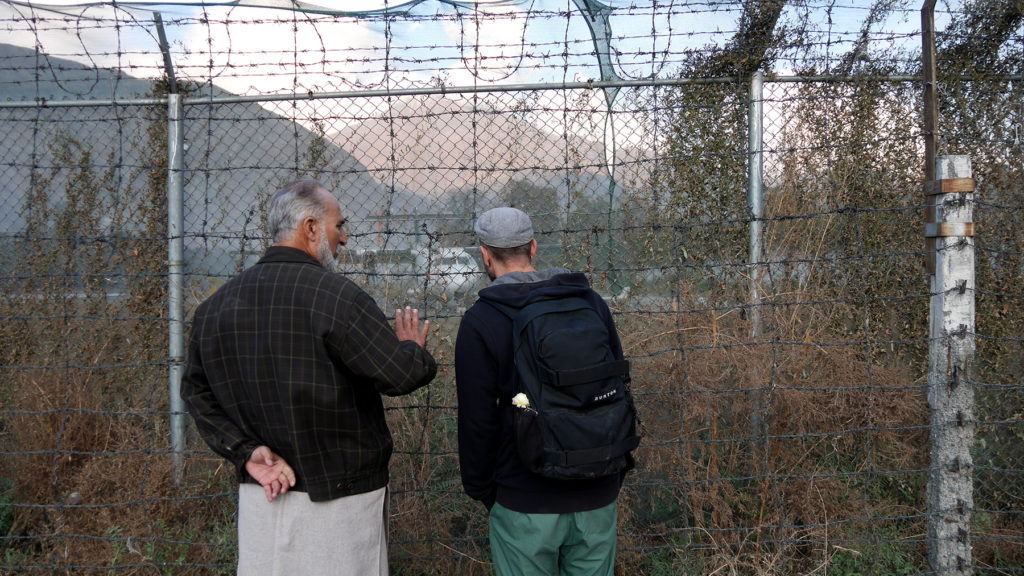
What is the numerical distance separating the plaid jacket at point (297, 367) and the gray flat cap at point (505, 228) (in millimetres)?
467

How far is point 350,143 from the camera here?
3539 mm

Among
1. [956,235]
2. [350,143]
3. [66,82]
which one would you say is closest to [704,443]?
[956,235]

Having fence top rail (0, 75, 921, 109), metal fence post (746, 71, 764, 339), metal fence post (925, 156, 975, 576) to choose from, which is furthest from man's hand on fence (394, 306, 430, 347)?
metal fence post (925, 156, 975, 576)

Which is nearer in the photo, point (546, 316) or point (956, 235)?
point (546, 316)

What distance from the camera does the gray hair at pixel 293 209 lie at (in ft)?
6.80

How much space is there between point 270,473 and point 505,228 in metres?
1.11

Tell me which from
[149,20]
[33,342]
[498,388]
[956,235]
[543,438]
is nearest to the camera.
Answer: [543,438]

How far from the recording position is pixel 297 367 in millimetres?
1966

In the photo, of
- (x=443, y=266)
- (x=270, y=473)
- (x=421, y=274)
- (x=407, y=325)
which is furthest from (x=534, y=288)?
(x=443, y=266)

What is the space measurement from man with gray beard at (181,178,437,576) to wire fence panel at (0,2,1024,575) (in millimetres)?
1165

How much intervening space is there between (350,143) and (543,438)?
227 cm

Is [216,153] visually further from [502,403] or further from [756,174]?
[756,174]

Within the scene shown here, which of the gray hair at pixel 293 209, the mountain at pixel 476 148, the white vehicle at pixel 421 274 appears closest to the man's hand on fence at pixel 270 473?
the gray hair at pixel 293 209

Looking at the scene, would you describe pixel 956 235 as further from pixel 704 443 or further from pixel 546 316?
pixel 546 316
